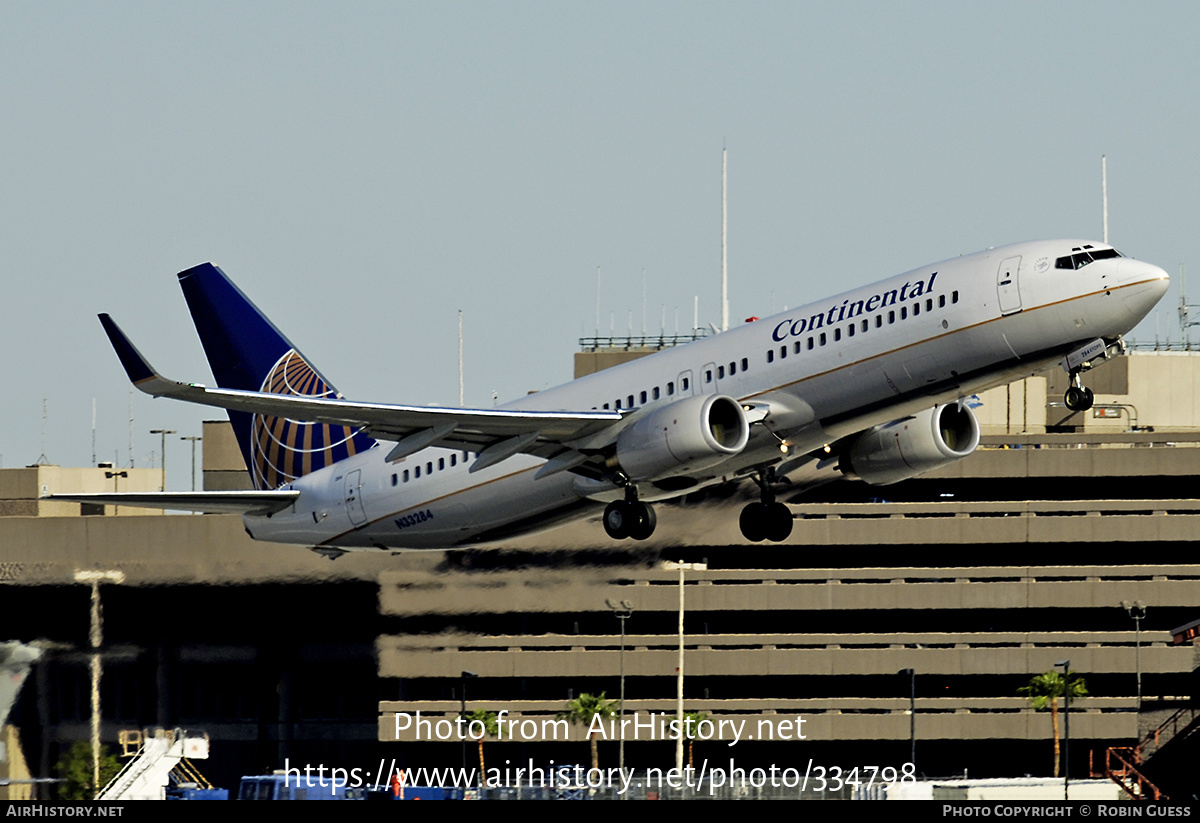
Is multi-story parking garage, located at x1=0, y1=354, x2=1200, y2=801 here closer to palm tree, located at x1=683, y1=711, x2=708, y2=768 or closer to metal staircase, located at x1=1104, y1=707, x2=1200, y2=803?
palm tree, located at x1=683, y1=711, x2=708, y2=768

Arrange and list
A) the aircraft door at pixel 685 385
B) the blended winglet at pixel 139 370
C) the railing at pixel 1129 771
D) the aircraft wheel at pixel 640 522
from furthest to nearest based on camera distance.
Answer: the railing at pixel 1129 771, the aircraft wheel at pixel 640 522, the aircraft door at pixel 685 385, the blended winglet at pixel 139 370

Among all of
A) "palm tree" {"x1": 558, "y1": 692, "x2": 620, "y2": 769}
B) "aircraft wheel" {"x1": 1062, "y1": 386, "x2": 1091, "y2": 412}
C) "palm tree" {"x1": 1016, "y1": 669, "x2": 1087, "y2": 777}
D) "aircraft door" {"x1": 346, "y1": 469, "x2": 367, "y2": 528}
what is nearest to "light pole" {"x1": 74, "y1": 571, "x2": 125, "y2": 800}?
"aircraft door" {"x1": 346, "y1": 469, "x2": 367, "y2": 528}

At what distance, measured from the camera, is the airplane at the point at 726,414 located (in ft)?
114

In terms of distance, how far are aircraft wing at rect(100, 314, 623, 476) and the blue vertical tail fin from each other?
8.56 meters

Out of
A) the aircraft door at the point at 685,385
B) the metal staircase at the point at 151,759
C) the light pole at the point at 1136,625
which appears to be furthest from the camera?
the light pole at the point at 1136,625

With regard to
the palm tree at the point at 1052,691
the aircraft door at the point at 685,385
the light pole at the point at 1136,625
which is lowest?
the palm tree at the point at 1052,691

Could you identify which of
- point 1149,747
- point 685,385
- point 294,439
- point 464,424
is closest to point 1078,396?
point 685,385

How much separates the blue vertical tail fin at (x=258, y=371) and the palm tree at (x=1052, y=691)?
39.9m

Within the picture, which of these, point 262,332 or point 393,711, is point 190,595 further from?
point 393,711

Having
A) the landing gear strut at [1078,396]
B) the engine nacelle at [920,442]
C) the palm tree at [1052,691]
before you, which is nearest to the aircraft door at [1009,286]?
Result: the landing gear strut at [1078,396]

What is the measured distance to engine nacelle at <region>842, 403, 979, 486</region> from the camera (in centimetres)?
4019

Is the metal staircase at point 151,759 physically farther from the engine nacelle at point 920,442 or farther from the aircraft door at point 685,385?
the engine nacelle at point 920,442

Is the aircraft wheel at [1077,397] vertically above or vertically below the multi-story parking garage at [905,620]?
above
